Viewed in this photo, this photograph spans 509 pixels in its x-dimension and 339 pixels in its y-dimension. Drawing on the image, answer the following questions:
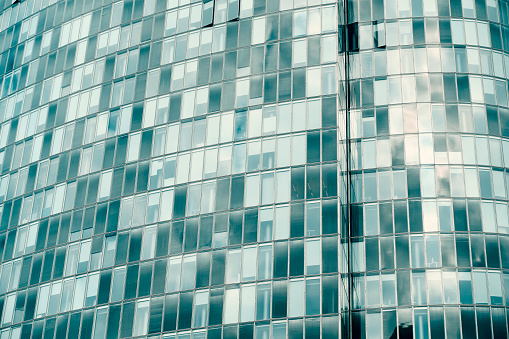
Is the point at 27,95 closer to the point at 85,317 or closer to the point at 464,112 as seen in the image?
the point at 85,317

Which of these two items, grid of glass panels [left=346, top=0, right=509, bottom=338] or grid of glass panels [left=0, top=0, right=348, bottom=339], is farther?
grid of glass panels [left=0, top=0, right=348, bottom=339]

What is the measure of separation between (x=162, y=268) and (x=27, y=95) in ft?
84.9

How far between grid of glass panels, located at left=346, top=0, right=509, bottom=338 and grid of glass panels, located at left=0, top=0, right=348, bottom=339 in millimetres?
3296

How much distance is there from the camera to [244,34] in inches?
2908

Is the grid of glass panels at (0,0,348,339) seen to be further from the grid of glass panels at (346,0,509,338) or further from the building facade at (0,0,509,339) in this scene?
the grid of glass panels at (346,0,509,338)

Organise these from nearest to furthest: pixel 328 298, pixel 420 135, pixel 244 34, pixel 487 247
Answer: pixel 328 298 → pixel 487 247 → pixel 420 135 → pixel 244 34

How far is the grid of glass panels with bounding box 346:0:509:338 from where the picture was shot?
63.3 meters

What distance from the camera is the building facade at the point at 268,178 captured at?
6334cm

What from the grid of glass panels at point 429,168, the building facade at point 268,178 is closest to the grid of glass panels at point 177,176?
the building facade at point 268,178

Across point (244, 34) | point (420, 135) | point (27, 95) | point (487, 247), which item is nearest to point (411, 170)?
point (420, 135)

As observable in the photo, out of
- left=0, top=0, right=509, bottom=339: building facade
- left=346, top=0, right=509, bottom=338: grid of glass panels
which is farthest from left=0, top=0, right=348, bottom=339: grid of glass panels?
left=346, top=0, right=509, bottom=338: grid of glass panels

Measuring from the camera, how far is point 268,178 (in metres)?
66.8

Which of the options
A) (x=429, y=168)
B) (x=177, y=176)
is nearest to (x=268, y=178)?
(x=177, y=176)

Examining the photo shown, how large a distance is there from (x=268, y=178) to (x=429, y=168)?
12.0 meters
